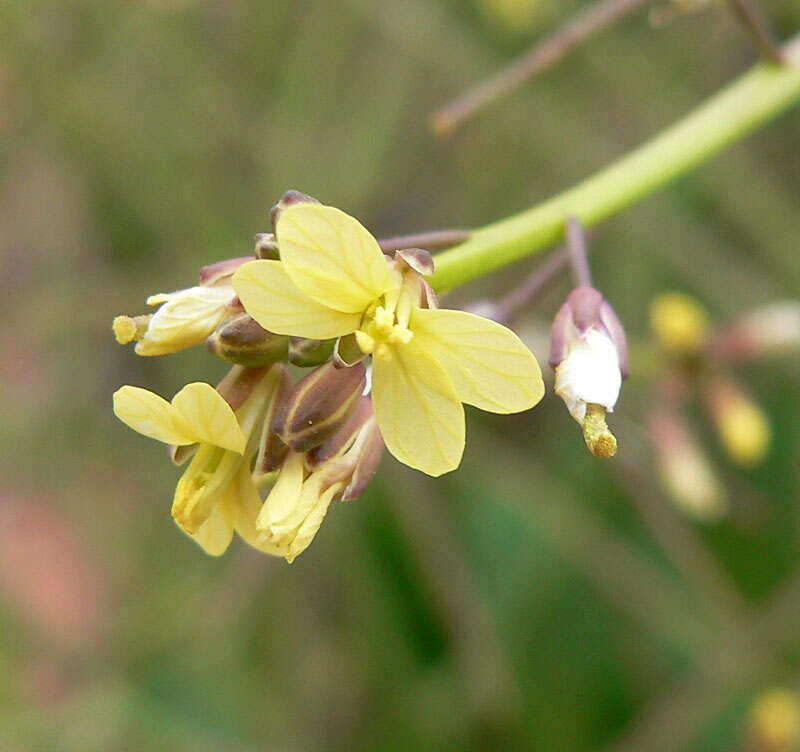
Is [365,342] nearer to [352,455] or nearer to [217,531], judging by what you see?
[352,455]

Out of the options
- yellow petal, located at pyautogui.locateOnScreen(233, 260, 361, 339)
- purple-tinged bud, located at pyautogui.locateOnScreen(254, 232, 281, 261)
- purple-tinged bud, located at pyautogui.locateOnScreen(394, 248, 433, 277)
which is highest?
purple-tinged bud, located at pyautogui.locateOnScreen(254, 232, 281, 261)

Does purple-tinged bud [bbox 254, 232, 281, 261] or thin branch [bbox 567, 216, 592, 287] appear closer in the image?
purple-tinged bud [bbox 254, 232, 281, 261]

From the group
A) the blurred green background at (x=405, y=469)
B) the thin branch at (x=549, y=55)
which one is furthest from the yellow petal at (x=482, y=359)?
the blurred green background at (x=405, y=469)

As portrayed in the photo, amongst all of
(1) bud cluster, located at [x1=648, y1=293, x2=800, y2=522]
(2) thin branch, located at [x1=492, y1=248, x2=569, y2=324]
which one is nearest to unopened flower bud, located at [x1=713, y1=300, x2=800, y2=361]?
(1) bud cluster, located at [x1=648, y1=293, x2=800, y2=522]

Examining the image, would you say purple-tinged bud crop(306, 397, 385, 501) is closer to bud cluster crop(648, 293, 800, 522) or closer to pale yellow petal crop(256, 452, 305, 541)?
pale yellow petal crop(256, 452, 305, 541)

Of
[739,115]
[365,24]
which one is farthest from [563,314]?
[365,24]

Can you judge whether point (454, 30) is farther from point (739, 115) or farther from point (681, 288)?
point (739, 115)

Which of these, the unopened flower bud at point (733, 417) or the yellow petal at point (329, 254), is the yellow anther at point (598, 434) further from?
the unopened flower bud at point (733, 417)
